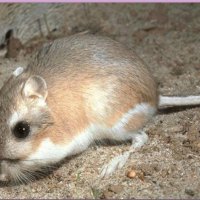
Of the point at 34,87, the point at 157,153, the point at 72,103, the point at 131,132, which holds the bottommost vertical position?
the point at 157,153

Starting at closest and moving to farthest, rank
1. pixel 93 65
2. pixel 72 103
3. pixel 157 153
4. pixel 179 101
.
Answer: pixel 72 103 → pixel 93 65 → pixel 157 153 → pixel 179 101

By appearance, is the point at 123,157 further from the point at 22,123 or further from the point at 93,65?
the point at 22,123

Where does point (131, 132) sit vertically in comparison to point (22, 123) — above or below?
below

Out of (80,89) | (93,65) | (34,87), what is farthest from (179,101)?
(34,87)

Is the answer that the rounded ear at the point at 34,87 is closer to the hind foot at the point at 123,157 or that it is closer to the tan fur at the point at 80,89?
the tan fur at the point at 80,89

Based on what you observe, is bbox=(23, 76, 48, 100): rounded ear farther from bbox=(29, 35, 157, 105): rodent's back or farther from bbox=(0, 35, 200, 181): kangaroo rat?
bbox=(29, 35, 157, 105): rodent's back

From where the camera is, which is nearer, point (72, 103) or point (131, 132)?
point (72, 103)

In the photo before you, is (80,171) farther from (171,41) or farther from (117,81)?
(171,41)

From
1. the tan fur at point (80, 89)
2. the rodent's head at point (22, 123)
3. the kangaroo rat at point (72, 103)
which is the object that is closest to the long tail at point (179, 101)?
the kangaroo rat at point (72, 103)
